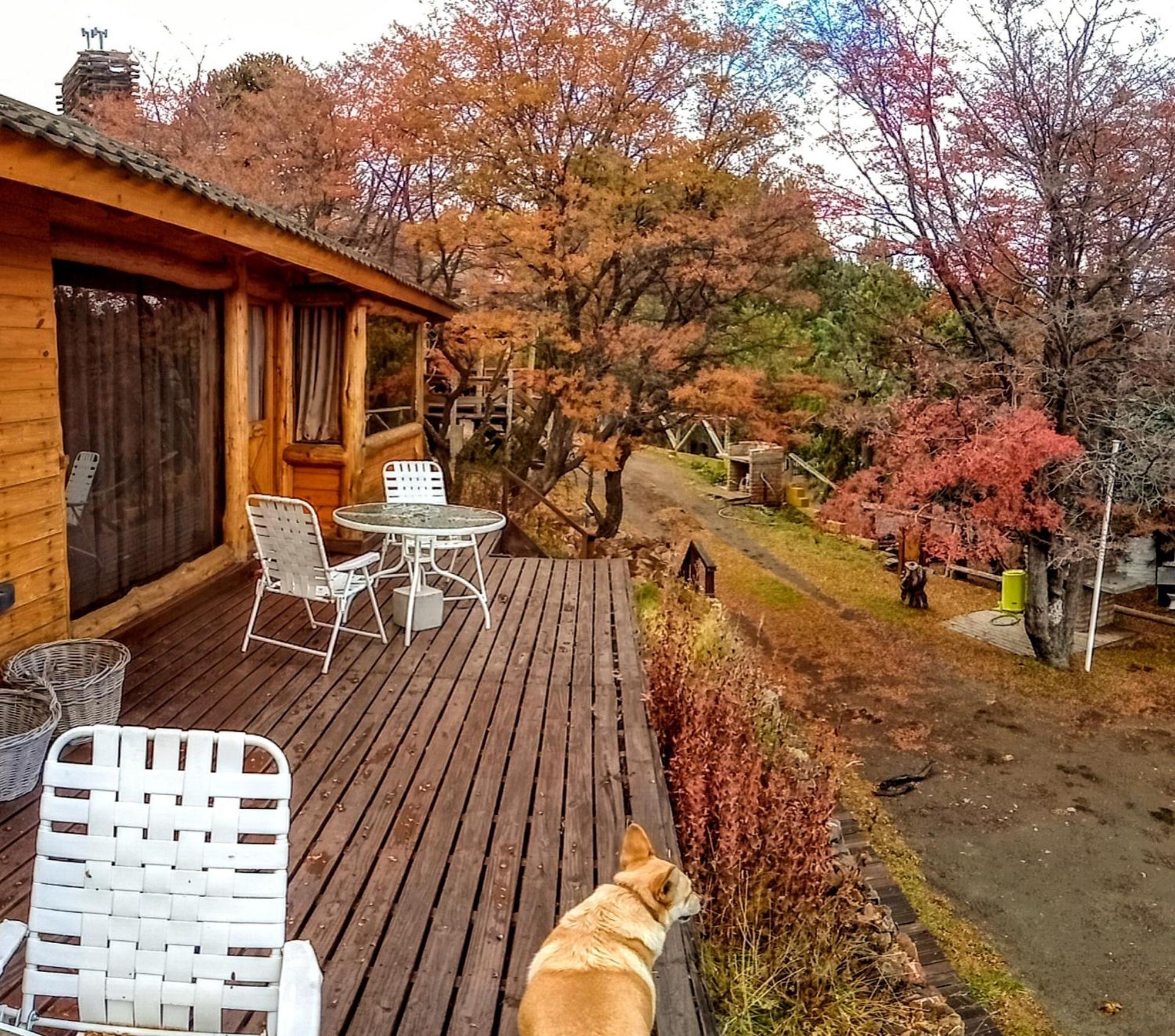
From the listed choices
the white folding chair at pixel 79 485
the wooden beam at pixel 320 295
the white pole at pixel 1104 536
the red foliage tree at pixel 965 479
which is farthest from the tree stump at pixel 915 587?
the white folding chair at pixel 79 485

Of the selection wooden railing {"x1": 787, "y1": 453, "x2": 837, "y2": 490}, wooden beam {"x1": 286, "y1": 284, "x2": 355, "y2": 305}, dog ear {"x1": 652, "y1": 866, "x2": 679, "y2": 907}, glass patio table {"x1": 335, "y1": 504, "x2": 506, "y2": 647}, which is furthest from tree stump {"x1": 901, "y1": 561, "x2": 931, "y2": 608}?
dog ear {"x1": 652, "y1": 866, "x2": 679, "y2": 907}

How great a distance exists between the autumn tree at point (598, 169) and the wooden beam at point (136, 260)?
173 inches

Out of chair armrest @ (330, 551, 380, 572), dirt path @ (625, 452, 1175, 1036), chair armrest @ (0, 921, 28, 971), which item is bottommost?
dirt path @ (625, 452, 1175, 1036)

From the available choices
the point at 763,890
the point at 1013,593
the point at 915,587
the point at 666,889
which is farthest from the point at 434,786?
the point at 1013,593

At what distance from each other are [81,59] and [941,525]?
1460cm

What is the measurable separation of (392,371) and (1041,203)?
684 cm

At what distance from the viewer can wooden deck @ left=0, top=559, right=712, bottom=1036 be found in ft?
7.07

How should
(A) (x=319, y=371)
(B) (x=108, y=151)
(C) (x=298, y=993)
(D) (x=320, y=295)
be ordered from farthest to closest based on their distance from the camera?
(A) (x=319, y=371) → (D) (x=320, y=295) → (B) (x=108, y=151) → (C) (x=298, y=993)

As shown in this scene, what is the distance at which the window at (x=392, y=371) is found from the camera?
9.08m

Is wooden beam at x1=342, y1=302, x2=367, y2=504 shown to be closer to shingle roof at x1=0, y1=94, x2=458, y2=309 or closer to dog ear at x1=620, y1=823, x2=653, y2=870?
shingle roof at x1=0, y1=94, x2=458, y2=309

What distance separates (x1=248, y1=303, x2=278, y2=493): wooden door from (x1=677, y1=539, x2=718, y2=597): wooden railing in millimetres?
3910

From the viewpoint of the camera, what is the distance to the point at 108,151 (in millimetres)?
3002

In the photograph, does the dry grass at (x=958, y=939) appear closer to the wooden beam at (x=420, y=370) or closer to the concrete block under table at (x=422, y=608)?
the concrete block under table at (x=422, y=608)

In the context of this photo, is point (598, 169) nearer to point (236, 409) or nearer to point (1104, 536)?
point (236, 409)
